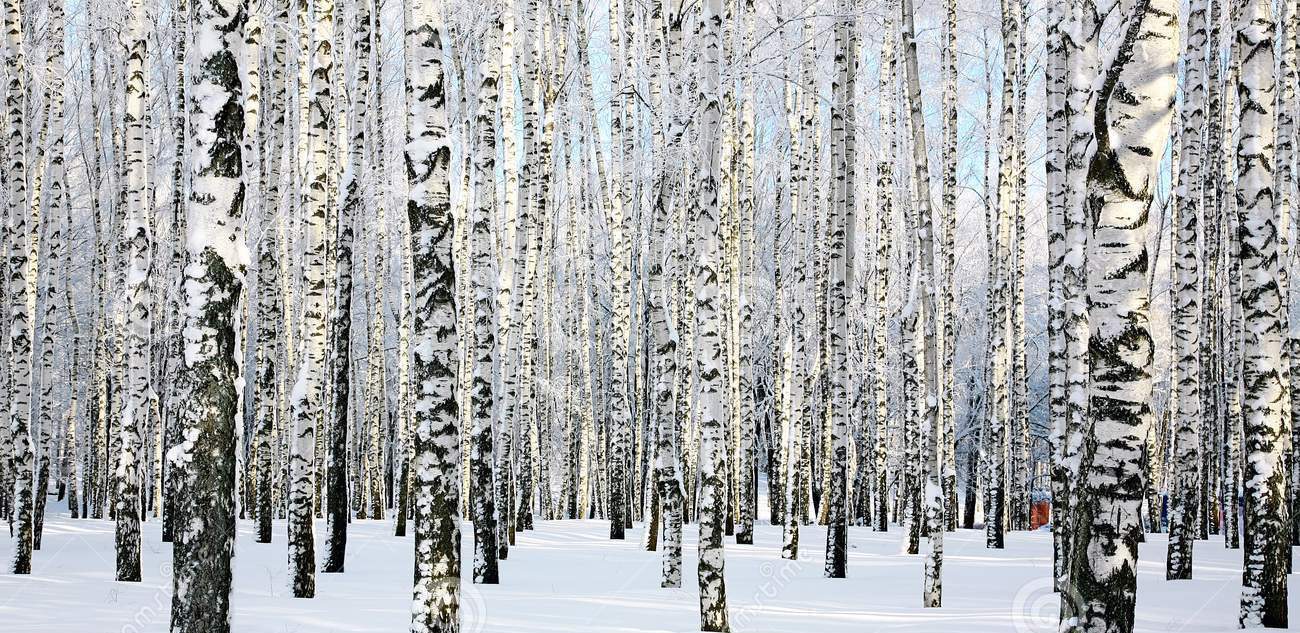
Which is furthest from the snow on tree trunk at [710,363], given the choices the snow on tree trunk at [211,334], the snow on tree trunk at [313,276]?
the snow on tree trunk at [313,276]

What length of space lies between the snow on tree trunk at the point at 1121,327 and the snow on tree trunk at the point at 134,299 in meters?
8.99

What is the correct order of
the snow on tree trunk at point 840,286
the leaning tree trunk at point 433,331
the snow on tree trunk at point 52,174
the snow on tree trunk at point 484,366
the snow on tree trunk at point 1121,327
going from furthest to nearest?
1. the snow on tree trunk at point 52,174
2. the snow on tree trunk at point 840,286
3. the snow on tree trunk at point 484,366
4. the leaning tree trunk at point 433,331
5. the snow on tree trunk at point 1121,327

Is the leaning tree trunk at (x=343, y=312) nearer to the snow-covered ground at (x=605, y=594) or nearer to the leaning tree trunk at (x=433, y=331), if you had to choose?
the snow-covered ground at (x=605, y=594)

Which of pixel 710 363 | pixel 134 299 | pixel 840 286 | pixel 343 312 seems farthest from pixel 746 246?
pixel 134 299

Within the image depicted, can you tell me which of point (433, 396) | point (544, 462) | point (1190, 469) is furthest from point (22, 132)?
point (544, 462)

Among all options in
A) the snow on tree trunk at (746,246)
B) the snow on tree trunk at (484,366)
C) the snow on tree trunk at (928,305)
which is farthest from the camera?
the snow on tree trunk at (746,246)

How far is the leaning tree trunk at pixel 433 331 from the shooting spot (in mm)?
5871

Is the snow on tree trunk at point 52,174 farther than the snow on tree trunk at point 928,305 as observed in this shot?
Yes

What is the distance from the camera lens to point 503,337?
13.3 meters

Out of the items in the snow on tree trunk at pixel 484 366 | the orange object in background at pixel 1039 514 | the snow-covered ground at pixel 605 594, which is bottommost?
the orange object in background at pixel 1039 514

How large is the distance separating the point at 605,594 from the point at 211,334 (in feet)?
18.2

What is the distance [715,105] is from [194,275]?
462 centimetres

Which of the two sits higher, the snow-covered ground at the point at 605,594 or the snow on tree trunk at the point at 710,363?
the snow on tree trunk at the point at 710,363

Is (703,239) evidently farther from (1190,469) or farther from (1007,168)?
(1007,168)
